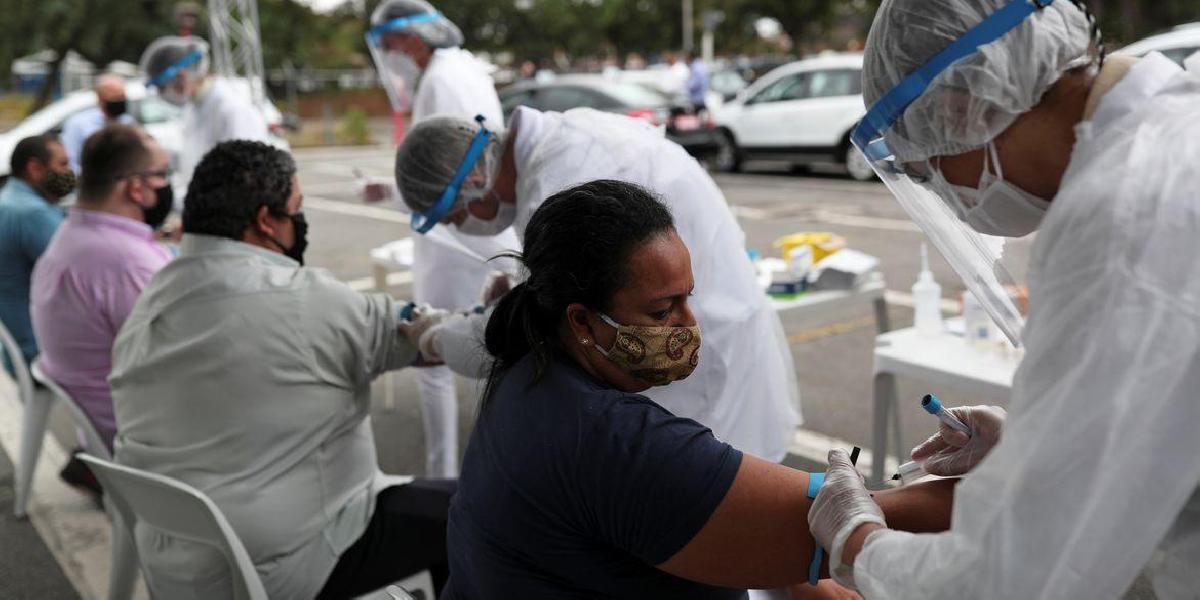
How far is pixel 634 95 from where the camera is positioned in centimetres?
1331

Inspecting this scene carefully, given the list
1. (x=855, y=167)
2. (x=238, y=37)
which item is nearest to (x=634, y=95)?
(x=855, y=167)

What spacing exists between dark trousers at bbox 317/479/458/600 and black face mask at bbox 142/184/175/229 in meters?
1.56

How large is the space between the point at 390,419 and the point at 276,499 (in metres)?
2.62

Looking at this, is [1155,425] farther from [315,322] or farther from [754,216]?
[754,216]

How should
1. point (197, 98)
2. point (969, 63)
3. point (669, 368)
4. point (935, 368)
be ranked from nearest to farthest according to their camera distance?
point (969, 63) < point (669, 368) < point (935, 368) < point (197, 98)

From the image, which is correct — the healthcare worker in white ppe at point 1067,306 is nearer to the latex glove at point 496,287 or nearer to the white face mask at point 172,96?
the latex glove at point 496,287

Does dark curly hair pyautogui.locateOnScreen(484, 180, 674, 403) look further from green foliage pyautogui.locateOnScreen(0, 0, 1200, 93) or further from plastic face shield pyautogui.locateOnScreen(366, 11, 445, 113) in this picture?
green foliage pyautogui.locateOnScreen(0, 0, 1200, 93)

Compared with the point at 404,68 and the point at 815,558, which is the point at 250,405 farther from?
the point at 404,68

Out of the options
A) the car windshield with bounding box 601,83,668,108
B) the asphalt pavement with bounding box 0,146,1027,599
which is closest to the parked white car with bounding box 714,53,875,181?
the asphalt pavement with bounding box 0,146,1027,599

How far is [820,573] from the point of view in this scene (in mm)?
1393

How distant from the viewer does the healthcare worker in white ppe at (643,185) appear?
240cm

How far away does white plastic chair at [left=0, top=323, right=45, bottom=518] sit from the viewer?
12.1 ft

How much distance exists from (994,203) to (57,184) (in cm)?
387

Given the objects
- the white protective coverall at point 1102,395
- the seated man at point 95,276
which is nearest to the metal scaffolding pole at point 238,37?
the seated man at point 95,276
